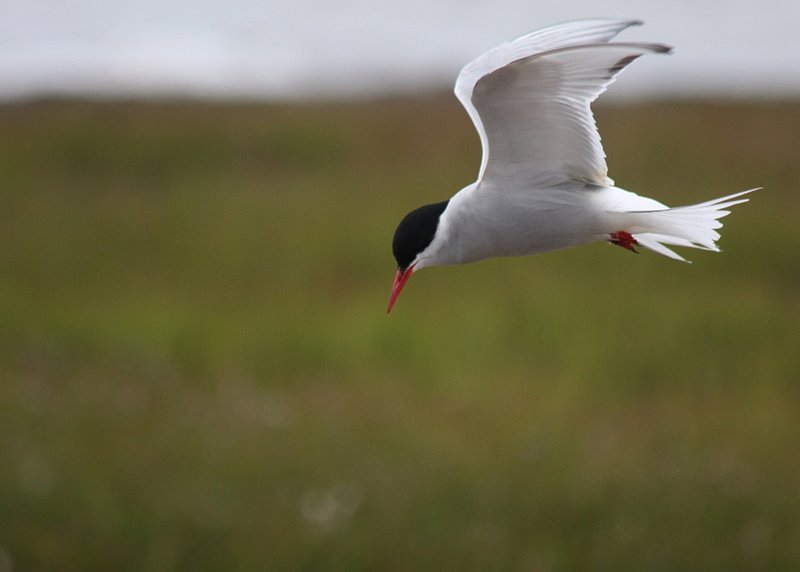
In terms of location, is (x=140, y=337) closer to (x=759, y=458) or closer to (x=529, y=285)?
(x=529, y=285)

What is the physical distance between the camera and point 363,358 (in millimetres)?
12258

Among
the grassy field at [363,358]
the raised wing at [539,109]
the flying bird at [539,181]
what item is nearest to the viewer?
the flying bird at [539,181]

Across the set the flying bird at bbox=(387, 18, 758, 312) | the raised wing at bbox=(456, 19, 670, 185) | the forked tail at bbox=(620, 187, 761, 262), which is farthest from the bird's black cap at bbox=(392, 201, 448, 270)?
the forked tail at bbox=(620, 187, 761, 262)

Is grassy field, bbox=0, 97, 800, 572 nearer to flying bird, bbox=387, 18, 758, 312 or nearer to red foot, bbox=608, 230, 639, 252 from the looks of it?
red foot, bbox=608, 230, 639, 252

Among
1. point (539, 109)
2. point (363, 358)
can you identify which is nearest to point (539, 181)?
point (539, 109)

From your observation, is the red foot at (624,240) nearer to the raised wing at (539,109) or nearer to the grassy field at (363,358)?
the raised wing at (539,109)

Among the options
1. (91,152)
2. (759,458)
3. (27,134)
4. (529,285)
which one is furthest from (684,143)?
(27,134)

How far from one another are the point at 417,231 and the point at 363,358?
10.1 meters

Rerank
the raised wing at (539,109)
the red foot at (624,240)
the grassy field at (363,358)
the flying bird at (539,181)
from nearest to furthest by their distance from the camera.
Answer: the flying bird at (539,181) → the raised wing at (539,109) → the red foot at (624,240) → the grassy field at (363,358)

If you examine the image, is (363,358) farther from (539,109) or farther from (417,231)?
(417,231)

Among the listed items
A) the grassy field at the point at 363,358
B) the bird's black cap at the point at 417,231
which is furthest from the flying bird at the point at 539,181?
the grassy field at the point at 363,358

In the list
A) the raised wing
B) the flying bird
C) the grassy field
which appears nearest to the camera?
the flying bird

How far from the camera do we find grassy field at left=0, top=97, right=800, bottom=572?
26.8 ft

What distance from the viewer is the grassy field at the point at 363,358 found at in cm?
817
